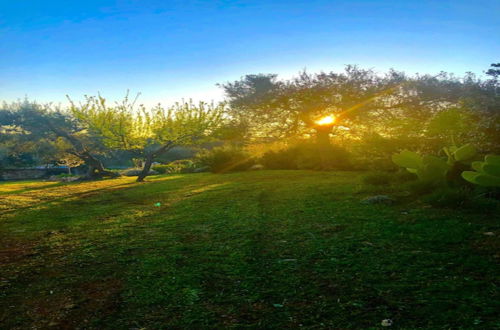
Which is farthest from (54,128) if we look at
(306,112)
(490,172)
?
(490,172)

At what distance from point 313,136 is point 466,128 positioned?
12.3 metres

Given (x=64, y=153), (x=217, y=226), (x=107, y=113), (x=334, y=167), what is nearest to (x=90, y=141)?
(x=64, y=153)

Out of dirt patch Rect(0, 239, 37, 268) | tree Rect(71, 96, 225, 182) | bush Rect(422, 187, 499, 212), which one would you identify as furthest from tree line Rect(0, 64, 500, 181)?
dirt patch Rect(0, 239, 37, 268)

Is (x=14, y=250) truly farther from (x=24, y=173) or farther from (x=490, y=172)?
(x=24, y=173)

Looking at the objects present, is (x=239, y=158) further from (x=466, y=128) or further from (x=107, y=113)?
(x=466, y=128)

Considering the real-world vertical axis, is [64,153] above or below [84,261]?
above

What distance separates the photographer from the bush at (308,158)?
57.0ft

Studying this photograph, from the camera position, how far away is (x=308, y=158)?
61.2ft

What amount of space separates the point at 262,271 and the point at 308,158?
1571 centimetres

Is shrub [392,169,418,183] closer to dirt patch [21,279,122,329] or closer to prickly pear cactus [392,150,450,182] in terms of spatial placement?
prickly pear cactus [392,150,450,182]

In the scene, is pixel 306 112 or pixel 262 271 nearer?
pixel 262 271

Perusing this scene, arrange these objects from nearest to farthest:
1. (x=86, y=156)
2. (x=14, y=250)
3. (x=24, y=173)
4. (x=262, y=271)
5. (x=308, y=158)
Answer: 1. (x=262, y=271)
2. (x=14, y=250)
3. (x=308, y=158)
4. (x=86, y=156)
5. (x=24, y=173)

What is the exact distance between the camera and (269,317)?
240cm

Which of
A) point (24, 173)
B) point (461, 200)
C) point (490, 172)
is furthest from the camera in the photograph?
point (24, 173)
